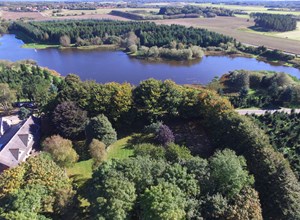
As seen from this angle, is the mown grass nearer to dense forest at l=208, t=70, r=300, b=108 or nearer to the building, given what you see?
the building

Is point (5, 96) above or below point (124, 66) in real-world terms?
above

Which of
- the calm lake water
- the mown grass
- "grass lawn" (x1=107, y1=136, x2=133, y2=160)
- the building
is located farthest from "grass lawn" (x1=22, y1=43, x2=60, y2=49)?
the mown grass

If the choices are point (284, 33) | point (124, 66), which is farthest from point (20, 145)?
point (284, 33)

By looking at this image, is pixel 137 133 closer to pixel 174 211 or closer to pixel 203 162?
pixel 203 162

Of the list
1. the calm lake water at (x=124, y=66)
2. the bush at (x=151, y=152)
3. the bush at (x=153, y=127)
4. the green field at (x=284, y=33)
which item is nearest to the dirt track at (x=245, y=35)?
the green field at (x=284, y=33)

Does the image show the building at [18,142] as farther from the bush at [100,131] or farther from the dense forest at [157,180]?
the bush at [100,131]

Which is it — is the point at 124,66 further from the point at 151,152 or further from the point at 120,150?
the point at 151,152

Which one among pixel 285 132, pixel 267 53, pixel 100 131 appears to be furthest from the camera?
pixel 267 53
